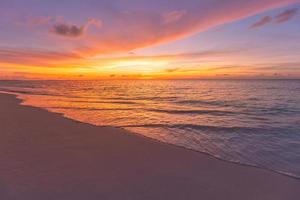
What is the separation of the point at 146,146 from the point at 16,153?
4.19m

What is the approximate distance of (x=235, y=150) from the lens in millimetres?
7832

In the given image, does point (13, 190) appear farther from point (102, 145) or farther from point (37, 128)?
point (37, 128)

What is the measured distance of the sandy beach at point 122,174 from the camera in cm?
437

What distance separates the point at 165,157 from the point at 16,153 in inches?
182

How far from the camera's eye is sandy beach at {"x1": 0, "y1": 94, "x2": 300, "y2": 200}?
4371 mm

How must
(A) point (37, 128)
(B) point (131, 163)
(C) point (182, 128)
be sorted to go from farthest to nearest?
1. (C) point (182, 128)
2. (A) point (37, 128)
3. (B) point (131, 163)

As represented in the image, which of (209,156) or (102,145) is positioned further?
(102,145)

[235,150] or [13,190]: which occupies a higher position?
[13,190]

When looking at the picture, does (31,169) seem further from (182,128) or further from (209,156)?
(182,128)

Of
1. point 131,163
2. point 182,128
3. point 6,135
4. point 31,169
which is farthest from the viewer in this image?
point 182,128

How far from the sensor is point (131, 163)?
6004 mm

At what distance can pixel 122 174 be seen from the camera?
5.29m

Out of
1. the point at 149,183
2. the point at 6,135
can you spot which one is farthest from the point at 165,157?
the point at 6,135

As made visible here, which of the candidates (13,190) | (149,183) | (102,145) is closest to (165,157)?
(149,183)
